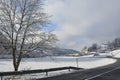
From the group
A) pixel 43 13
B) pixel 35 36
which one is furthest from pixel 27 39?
pixel 43 13

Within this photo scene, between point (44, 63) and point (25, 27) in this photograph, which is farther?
point (44, 63)

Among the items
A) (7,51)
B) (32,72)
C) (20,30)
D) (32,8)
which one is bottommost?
(32,72)

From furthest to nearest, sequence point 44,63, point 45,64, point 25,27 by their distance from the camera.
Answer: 1. point 44,63
2. point 45,64
3. point 25,27

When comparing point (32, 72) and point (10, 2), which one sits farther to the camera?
point (10, 2)

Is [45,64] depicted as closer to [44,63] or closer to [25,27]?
[44,63]

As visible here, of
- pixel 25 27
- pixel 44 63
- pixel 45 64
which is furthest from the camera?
pixel 44 63

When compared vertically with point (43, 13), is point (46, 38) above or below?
below

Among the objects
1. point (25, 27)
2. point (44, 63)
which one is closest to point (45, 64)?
point (44, 63)

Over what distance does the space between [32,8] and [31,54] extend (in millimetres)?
4607

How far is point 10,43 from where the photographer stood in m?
31.9

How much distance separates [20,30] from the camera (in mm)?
31844

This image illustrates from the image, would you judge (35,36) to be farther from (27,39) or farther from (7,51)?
(7,51)

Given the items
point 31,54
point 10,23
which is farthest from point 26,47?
point 10,23

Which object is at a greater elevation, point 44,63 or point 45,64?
point 44,63
